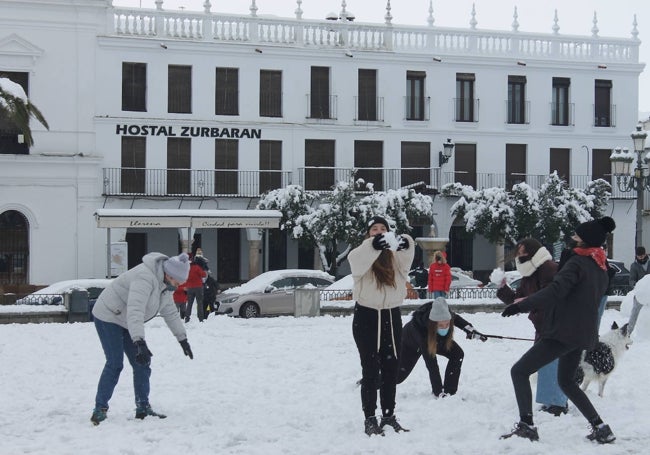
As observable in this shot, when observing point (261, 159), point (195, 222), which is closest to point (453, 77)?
point (261, 159)

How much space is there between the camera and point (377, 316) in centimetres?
881

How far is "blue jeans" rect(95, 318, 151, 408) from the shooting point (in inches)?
373

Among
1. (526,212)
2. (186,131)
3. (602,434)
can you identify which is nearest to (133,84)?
(186,131)

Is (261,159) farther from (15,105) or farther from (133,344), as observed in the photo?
(133,344)

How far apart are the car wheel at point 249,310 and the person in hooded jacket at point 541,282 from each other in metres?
15.5

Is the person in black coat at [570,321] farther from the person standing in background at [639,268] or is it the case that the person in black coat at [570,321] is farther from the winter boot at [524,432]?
the person standing in background at [639,268]

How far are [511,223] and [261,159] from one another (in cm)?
931

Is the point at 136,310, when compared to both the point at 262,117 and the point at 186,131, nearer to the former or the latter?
the point at 186,131

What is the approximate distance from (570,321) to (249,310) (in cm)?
1701

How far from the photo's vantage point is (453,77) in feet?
132

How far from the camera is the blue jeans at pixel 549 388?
972 centimetres

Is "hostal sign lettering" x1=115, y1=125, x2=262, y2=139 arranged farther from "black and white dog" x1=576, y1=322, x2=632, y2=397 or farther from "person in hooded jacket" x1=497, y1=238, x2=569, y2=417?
"person in hooded jacket" x1=497, y1=238, x2=569, y2=417

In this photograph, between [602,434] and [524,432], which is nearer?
[602,434]

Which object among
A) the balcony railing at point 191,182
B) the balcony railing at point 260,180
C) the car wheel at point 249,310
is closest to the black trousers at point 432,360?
the car wheel at point 249,310
